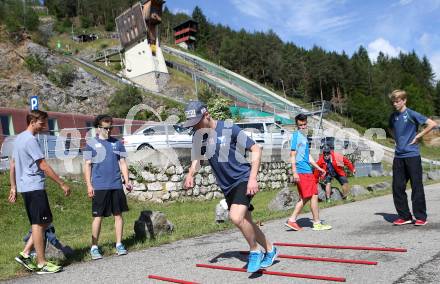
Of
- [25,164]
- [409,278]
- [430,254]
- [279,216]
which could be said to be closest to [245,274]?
[409,278]

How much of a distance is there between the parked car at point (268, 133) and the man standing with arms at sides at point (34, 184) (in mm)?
14717

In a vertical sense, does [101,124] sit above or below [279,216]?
above

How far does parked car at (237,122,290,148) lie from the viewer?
20.3 metres

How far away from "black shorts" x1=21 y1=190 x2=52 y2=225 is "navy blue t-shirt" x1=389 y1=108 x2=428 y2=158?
215 inches

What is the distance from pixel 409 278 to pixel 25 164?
15.1 ft

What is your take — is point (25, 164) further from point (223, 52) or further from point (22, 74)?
point (223, 52)

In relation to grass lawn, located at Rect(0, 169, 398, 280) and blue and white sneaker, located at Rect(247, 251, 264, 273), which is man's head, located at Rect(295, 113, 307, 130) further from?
blue and white sneaker, located at Rect(247, 251, 264, 273)

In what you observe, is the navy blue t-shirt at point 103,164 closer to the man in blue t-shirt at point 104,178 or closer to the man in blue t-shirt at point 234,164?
the man in blue t-shirt at point 104,178

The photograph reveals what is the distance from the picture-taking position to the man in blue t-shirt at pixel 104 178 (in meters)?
6.59

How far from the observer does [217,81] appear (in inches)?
2763

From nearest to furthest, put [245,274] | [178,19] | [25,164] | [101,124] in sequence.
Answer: [245,274] < [25,164] < [101,124] < [178,19]

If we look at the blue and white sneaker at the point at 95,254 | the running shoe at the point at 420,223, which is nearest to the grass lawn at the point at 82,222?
the blue and white sneaker at the point at 95,254

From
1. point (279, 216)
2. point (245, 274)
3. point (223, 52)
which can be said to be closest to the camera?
point (245, 274)

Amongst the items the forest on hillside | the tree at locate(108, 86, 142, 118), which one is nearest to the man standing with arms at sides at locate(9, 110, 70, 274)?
the tree at locate(108, 86, 142, 118)
